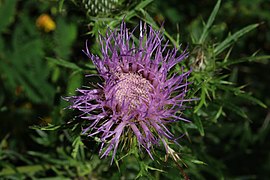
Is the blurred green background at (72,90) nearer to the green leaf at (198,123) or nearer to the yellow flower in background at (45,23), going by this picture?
the yellow flower in background at (45,23)

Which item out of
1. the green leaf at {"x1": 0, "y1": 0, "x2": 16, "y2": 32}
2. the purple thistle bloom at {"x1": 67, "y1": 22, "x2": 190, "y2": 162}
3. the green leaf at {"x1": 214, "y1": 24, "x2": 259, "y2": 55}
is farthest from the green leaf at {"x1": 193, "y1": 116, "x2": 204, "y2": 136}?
the green leaf at {"x1": 0, "y1": 0, "x2": 16, "y2": 32}

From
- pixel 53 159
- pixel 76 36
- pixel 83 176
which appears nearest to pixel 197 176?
pixel 83 176

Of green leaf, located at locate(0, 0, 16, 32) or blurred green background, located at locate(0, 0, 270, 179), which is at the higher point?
green leaf, located at locate(0, 0, 16, 32)

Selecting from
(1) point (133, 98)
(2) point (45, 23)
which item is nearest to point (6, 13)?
(2) point (45, 23)

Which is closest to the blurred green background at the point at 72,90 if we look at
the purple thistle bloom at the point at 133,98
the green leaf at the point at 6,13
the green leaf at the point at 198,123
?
the green leaf at the point at 6,13

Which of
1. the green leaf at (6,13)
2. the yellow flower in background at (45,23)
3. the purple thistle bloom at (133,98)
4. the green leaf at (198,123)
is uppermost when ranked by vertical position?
the green leaf at (6,13)

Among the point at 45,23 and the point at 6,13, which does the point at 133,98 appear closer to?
the point at 6,13

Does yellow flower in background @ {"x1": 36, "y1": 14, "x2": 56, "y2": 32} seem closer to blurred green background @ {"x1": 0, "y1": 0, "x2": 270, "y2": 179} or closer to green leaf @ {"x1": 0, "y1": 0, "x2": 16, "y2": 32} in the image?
blurred green background @ {"x1": 0, "y1": 0, "x2": 270, "y2": 179}
